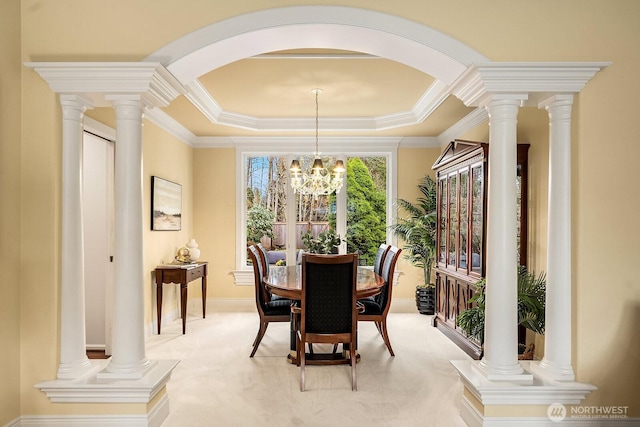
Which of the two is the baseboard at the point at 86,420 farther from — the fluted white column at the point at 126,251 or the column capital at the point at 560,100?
the column capital at the point at 560,100

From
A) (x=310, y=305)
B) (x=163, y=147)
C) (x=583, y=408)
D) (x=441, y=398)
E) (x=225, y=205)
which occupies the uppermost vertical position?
(x=163, y=147)

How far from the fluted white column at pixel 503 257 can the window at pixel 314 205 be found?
159 inches

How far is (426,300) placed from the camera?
242 inches

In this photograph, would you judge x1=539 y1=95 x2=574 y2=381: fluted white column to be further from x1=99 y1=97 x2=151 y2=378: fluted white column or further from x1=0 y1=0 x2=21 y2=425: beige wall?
x1=0 y1=0 x2=21 y2=425: beige wall

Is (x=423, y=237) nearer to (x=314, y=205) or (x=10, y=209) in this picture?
(x=314, y=205)

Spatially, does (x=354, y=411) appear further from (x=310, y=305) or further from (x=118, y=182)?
(x=118, y=182)

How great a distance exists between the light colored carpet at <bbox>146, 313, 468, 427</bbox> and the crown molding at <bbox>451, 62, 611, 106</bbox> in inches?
85.1

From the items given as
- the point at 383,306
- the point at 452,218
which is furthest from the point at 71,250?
the point at 452,218

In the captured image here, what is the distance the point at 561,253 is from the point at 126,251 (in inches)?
105

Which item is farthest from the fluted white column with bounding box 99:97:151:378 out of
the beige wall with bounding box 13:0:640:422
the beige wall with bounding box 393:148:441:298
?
the beige wall with bounding box 393:148:441:298

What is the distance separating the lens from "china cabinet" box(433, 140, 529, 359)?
13.1ft

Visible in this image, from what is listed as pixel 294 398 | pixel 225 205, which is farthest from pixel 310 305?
pixel 225 205

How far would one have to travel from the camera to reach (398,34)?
105 inches

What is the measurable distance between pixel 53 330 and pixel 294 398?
1682mm
